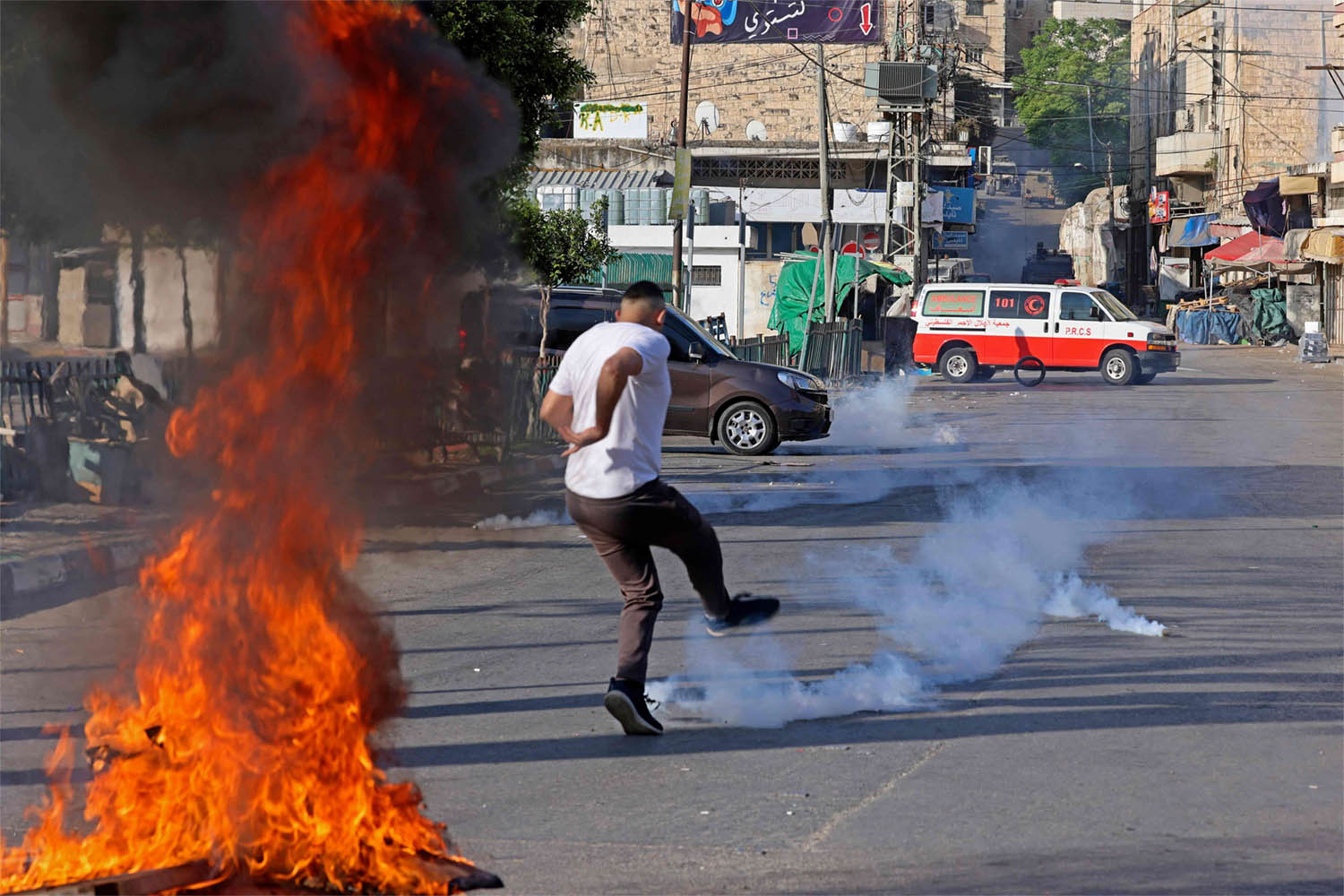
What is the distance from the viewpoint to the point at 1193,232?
61.6 m

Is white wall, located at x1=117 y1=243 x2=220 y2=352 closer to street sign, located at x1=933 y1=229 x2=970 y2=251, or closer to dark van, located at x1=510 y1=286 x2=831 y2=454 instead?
dark van, located at x1=510 y1=286 x2=831 y2=454

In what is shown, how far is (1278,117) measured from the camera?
193ft

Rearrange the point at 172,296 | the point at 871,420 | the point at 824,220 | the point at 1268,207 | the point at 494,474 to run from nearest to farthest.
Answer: the point at 172,296
the point at 494,474
the point at 871,420
the point at 824,220
the point at 1268,207

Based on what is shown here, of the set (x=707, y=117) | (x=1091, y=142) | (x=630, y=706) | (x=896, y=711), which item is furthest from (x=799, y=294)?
(x=1091, y=142)

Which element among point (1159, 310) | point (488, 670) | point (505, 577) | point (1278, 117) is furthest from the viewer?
point (1159, 310)

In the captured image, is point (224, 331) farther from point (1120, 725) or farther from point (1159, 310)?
point (1159, 310)

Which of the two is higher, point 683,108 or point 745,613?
point 683,108

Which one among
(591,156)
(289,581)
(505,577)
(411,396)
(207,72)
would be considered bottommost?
(505,577)

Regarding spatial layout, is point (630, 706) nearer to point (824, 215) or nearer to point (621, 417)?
point (621, 417)

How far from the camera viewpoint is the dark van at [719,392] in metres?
17.7

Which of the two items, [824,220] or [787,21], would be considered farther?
[787,21]

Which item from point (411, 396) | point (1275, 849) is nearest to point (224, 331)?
point (411, 396)

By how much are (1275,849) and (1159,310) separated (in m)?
63.6

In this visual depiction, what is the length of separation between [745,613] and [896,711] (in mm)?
769
